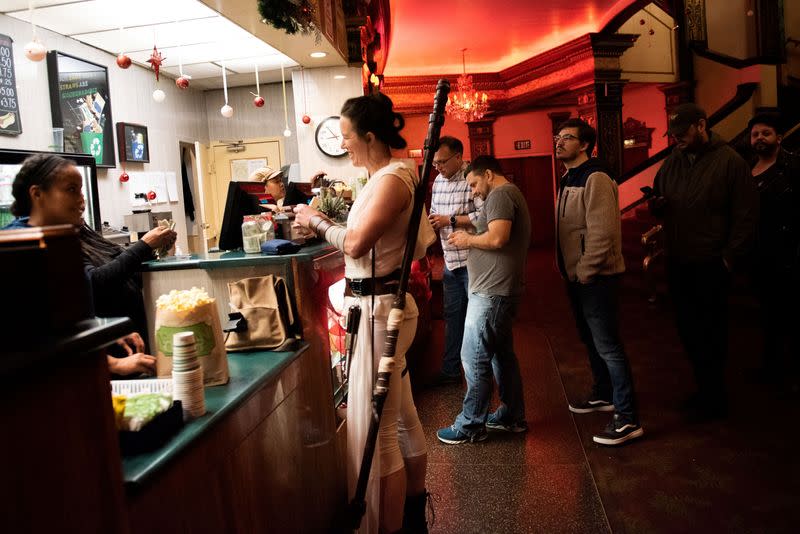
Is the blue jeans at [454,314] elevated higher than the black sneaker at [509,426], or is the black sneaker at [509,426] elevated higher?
the blue jeans at [454,314]

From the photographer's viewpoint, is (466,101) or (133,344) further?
(466,101)

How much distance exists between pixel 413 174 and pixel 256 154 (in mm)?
6497

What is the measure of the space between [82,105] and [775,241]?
18.8 ft

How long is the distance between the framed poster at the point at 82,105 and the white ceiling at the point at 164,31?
0.92ft

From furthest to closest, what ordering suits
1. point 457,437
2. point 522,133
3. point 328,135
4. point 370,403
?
point 522,133, point 328,135, point 457,437, point 370,403

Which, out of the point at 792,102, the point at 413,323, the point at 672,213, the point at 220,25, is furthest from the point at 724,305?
the point at 792,102

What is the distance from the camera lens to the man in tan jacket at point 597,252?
10.7ft

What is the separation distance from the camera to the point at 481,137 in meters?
13.7

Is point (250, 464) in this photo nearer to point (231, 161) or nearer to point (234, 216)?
point (234, 216)

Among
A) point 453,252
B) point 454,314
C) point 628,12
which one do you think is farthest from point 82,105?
point 628,12

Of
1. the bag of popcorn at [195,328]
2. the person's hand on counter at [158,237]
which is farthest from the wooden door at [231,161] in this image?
the bag of popcorn at [195,328]

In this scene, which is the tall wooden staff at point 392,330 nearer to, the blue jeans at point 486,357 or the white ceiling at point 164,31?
the blue jeans at point 486,357

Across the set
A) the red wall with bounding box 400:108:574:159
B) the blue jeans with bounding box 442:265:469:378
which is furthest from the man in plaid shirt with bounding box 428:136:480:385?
the red wall with bounding box 400:108:574:159

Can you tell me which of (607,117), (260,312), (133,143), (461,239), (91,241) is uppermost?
(607,117)
